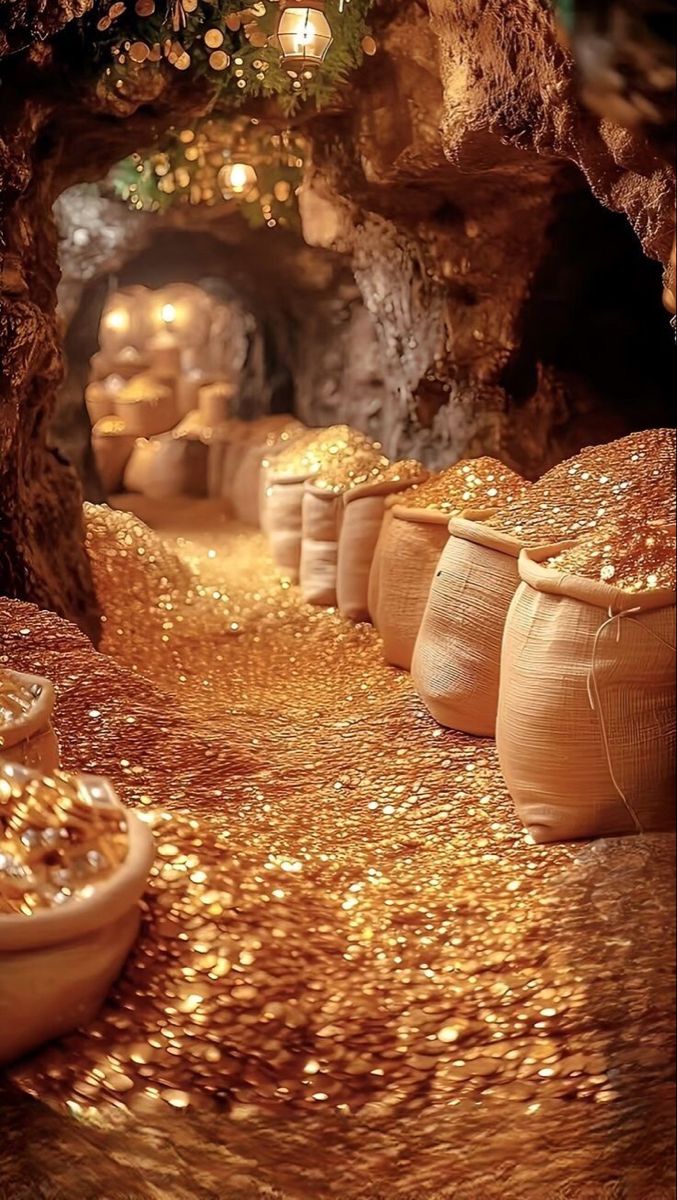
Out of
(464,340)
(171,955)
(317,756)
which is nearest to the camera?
(171,955)

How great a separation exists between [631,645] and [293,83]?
7.77 ft

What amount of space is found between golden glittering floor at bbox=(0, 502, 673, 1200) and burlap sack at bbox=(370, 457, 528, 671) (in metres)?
0.89

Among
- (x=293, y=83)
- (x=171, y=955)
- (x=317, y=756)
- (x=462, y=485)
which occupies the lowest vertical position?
(x=317, y=756)

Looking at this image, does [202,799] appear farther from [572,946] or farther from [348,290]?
[348,290]

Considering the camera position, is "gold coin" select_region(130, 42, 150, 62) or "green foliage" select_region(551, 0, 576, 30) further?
"gold coin" select_region(130, 42, 150, 62)

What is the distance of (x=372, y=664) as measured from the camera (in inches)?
151

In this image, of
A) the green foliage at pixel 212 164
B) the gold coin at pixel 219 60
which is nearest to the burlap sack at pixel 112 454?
the green foliage at pixel 212 164

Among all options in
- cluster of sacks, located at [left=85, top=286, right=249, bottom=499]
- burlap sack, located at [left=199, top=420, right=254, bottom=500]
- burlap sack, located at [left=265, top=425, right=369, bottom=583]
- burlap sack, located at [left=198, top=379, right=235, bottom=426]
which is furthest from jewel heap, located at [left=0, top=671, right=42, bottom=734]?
burlap sack, located at [left=198, top=379, right=235, bottom=426]

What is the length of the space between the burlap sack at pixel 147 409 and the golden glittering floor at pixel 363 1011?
6.61 metres

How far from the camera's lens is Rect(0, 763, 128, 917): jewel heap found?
1.70 meters

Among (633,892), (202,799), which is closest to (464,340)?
(202,799)

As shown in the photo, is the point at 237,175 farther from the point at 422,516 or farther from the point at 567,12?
→ the point at 567,12

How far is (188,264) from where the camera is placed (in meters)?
7.35

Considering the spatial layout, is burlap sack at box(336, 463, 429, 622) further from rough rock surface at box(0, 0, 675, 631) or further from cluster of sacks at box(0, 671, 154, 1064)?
cluster of sacks at box(0, 671, 154, 1064)
